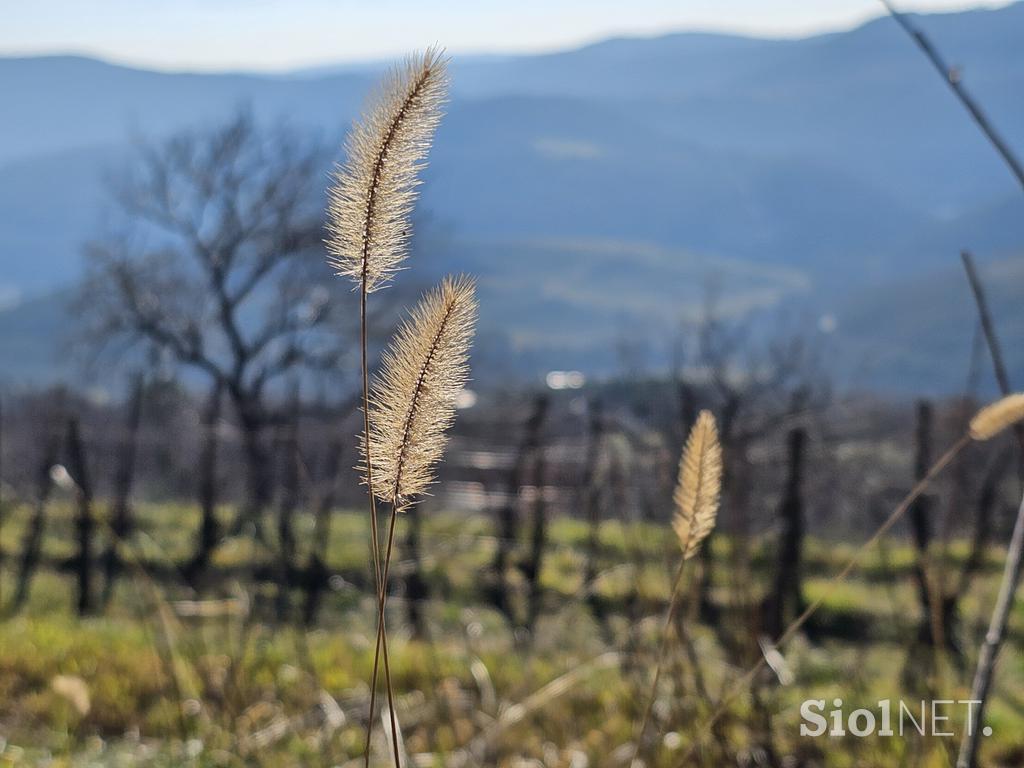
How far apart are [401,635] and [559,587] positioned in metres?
6.22

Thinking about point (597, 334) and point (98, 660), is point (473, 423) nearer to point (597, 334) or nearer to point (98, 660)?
point (98, 660)

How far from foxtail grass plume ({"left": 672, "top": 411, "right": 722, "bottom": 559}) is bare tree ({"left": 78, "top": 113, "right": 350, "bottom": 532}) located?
2814cm

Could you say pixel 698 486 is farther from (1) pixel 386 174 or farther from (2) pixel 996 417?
(1) pixel 386 174

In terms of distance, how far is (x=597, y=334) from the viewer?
19225 cm

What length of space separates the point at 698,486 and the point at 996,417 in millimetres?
310

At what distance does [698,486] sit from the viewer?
1.28 metres

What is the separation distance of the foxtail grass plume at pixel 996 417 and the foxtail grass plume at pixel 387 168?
632 mm

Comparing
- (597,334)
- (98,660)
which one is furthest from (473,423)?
(597,334)

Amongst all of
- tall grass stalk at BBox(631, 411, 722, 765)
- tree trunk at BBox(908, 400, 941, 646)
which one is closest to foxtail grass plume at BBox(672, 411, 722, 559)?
tall grass stalk at BBox(631, 411, 722, 765)

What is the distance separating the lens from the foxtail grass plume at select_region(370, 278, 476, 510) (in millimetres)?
1018

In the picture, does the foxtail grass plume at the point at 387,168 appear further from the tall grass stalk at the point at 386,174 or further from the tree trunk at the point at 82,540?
the tree trunk at the point at 82,540

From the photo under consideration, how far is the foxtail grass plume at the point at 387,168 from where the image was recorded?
101 centimetres

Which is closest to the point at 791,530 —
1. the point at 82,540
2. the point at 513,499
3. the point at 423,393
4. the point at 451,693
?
the point at 513,499

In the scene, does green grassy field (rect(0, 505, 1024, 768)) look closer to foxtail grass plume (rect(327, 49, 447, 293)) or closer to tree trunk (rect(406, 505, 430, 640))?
tree trunk (rect(406, 505, 430, 640))
